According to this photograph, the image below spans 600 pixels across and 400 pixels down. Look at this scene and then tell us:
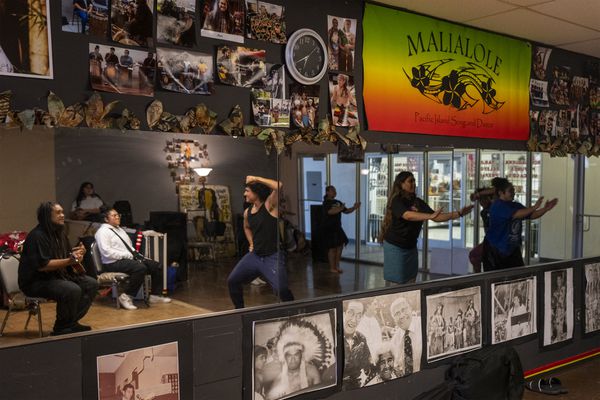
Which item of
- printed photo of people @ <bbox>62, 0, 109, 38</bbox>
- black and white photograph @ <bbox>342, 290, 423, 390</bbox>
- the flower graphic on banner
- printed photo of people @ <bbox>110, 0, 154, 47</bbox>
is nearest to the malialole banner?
the flower graphic on banner

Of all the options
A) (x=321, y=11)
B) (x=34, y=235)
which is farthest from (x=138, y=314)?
(x=321, y=11)

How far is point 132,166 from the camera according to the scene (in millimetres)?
2768

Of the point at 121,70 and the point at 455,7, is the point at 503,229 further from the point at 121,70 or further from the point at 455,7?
the point at 121,70

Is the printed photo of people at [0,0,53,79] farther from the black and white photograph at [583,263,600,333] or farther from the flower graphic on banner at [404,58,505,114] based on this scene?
the black and white photograph at [583,263,600,333]

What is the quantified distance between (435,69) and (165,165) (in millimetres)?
2354

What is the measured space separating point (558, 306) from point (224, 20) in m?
3.43

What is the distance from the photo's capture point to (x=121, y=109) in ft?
9.38

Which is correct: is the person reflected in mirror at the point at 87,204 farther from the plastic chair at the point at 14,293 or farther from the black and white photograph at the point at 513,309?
the black and white photograph at the point at 513,309

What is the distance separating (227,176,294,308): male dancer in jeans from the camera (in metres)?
3.21

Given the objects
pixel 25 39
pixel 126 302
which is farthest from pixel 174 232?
pixel 25 39

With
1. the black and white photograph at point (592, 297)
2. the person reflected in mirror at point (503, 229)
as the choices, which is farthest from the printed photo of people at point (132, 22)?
the black and white photograph at point (592, 297)

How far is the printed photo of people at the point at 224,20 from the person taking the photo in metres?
3.18

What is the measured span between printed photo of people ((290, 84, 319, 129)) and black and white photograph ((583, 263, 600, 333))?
9.40 feet

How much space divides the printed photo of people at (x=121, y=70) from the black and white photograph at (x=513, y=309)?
9.27 ft
